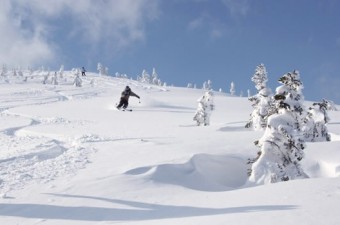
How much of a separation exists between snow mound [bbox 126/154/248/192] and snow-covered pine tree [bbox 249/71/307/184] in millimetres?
588

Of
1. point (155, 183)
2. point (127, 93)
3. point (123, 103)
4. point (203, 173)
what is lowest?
point (155, 183)

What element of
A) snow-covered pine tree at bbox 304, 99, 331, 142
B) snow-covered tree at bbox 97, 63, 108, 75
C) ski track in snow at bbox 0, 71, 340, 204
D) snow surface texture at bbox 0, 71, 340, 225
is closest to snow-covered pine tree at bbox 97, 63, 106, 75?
snow-covered tree at bbox 97, 63, 108, 75

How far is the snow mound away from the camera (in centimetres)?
1096

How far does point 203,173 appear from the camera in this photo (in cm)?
1216

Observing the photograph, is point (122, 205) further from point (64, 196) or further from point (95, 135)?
point (95, 135)

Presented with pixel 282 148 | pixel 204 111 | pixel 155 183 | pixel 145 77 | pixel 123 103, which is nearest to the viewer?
pixel 155 183

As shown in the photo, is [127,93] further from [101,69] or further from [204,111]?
[101,69]

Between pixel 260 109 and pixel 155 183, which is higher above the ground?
pixel 260 109

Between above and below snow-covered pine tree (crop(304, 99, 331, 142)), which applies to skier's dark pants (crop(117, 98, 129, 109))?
above

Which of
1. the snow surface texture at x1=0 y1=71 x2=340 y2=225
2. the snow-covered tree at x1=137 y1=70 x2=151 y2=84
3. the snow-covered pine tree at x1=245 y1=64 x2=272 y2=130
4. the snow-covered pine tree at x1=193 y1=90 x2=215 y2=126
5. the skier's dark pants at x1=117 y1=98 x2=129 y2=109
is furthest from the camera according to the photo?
the snow-covered tree at x1=137 y1=70 x2=151 y2=84

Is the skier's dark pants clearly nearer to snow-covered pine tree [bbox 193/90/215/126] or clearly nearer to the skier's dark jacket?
the skier's dark jacket

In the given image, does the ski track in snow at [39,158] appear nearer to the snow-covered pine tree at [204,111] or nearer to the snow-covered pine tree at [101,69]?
the snow-covered pine tree at [204,111]

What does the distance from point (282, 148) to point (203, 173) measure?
263 centimetres

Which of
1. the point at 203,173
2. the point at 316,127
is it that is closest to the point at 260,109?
the point at 316,127
